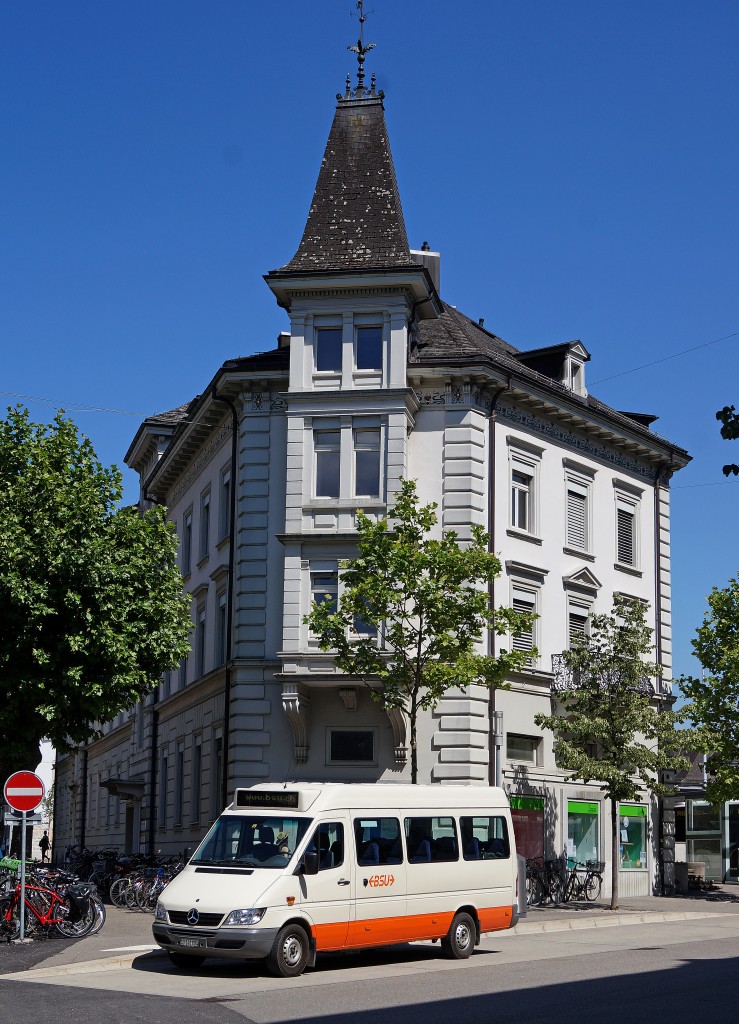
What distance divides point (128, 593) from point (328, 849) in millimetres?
10324

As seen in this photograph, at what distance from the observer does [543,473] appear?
36.6 metres

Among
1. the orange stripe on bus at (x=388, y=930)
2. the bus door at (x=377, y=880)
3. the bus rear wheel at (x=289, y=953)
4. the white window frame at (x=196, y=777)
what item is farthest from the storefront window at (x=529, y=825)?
the bus rear wheel at (x=289, y=953)

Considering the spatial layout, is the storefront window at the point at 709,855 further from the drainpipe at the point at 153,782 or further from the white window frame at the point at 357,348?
the white window frame at the point at 357,348

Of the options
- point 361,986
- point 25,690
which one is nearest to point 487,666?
point 25,690

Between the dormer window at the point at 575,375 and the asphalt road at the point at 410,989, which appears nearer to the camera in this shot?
the asphalt road at the point at 410,989

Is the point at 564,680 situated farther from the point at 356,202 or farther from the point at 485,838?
the point at 485,838

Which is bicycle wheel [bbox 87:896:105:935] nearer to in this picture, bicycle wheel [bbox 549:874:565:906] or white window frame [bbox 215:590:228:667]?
white window frame [bbox 215:590:228:667]

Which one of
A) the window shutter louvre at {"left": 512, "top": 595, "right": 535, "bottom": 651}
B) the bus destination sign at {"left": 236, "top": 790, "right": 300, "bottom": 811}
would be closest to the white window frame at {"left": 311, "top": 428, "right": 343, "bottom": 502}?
the window shutter louvre at {"left": 512, "top": 595, "right": 535, "bottom": 651}

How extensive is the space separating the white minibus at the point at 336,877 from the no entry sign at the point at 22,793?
3.13 m

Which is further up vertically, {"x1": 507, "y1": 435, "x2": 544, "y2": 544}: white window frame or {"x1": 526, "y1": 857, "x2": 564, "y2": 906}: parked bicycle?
{"x1": 507, "y1": 435, "x2": 544, "y2": 544}: white window frame

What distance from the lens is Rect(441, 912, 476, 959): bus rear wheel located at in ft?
67.6

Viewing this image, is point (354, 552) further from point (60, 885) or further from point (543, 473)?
point (60, 885)

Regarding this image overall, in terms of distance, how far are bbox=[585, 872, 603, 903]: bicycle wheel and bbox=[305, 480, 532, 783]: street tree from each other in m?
8.49

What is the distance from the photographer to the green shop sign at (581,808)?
118 feet
